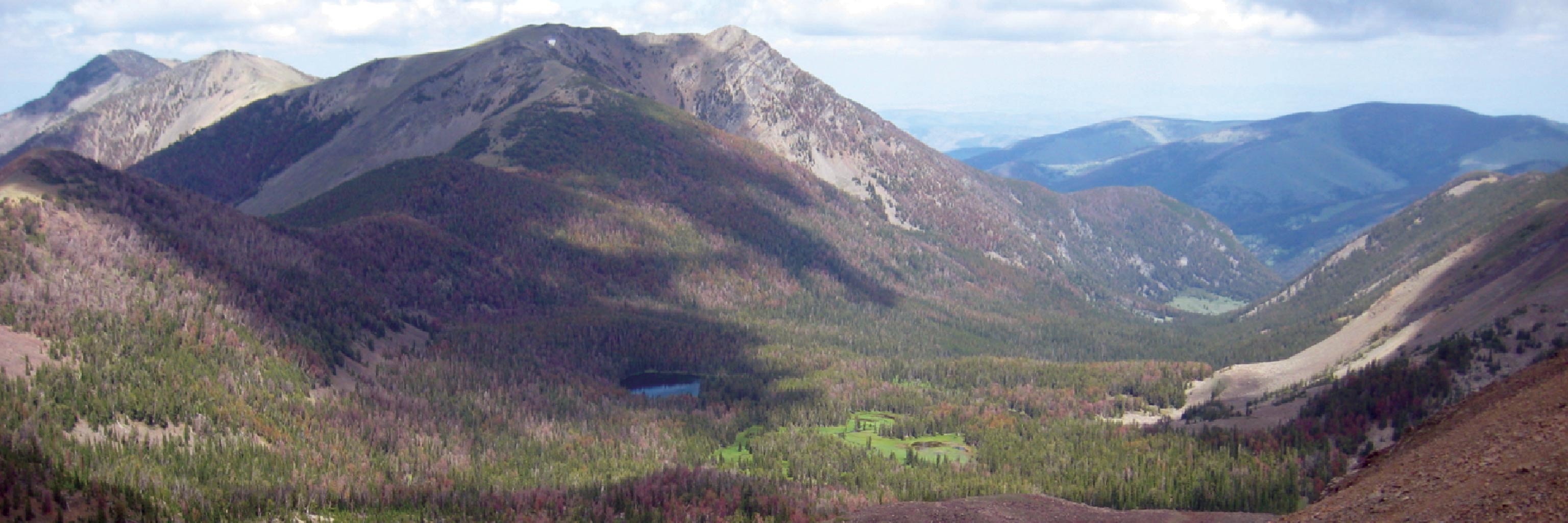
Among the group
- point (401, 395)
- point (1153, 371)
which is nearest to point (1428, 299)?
point (1153, 371)

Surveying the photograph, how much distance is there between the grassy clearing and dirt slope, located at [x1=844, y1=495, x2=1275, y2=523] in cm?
3295

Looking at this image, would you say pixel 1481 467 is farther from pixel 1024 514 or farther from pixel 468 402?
pixel 468 402

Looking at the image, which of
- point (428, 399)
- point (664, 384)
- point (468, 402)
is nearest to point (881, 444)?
point (664, 384)

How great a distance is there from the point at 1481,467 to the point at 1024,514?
85.7 feet

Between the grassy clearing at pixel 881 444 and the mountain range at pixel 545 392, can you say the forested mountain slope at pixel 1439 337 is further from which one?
the grassy clearing at pixel 881 444

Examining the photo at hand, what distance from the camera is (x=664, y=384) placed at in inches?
5610

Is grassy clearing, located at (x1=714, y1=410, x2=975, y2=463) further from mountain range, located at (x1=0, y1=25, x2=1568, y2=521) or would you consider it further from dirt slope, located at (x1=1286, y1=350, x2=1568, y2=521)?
dirt slope, located at (x1=1286, y1=350, x2=1568, y2=521)

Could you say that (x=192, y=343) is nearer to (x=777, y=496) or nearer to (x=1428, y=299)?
(x=777, y=496)

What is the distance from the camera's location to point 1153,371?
5556 inches

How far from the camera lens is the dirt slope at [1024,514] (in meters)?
59.5

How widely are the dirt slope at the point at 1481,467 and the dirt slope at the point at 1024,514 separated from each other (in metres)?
9.61

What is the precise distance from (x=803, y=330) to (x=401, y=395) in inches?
3310

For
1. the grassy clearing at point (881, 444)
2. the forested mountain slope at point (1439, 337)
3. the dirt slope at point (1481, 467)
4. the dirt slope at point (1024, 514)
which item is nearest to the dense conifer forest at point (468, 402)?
the grassy clearing at point (881, 444)

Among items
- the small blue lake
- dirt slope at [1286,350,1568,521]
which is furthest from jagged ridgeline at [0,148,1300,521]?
dirt slope at [1286,350,1568,521]
